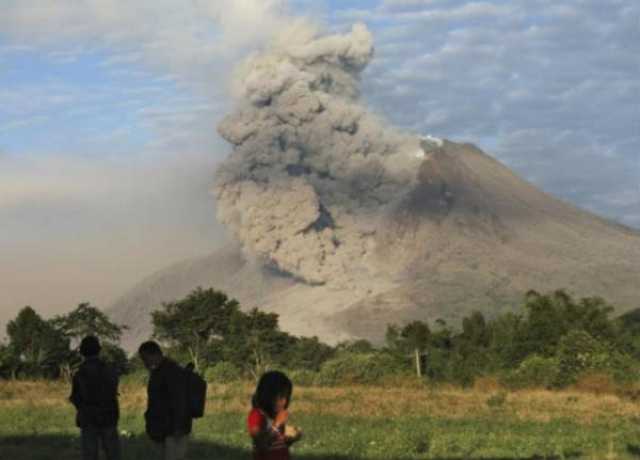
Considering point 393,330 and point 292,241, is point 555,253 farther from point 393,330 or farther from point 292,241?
point 393,330

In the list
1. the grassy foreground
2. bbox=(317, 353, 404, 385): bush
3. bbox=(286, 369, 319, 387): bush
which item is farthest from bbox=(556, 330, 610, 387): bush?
bbox=(286, 369, 319, 387): bush

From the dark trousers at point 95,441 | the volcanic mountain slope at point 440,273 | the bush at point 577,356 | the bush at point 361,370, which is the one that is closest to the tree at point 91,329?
the bush at point 361,370

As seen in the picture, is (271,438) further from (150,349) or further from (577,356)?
(577,356)

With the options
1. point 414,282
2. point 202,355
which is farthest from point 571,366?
point 414,282

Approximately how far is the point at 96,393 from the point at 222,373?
40741mm

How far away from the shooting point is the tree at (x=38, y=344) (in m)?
58.1

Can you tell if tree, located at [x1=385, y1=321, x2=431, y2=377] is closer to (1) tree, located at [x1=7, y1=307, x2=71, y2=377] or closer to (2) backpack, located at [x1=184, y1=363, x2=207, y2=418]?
(1) tree, located at [x1=7, y1=307, x2=71, y2=377]

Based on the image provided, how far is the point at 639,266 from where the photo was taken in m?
184

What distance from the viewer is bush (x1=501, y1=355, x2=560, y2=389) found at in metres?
39.5

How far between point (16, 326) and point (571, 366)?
103 feet

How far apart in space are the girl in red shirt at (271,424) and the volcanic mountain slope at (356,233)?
116 m

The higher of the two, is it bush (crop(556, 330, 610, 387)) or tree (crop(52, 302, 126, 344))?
tree (crop(52, 302, 126, 344))

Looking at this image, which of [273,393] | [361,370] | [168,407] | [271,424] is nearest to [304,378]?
[361,370]

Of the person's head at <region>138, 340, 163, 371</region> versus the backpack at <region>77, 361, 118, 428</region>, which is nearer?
the person's head at <region>138, 340, 163, 371</region>
